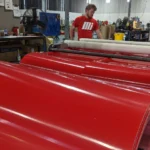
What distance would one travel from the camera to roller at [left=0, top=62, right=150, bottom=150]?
2.26ft

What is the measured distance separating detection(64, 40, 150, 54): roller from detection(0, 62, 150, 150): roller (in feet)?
3.63

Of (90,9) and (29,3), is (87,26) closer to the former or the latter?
(90,9)

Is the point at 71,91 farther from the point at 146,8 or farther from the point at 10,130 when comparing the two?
the point at 146,8

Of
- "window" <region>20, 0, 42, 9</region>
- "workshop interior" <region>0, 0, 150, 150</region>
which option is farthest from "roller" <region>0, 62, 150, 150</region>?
"window" <region>20, 0, 42, 9</region>

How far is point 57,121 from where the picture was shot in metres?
0.79

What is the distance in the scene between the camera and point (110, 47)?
6.79 feet

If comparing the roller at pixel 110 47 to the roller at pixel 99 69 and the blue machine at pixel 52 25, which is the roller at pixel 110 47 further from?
the blue machine at pixel 52 25

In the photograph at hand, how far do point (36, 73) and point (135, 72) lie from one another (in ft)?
2.17

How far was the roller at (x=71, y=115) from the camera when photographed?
689 mm

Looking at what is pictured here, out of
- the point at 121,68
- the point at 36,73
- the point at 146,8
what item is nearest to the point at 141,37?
the point at 146,8

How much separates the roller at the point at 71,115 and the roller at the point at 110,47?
1106mm

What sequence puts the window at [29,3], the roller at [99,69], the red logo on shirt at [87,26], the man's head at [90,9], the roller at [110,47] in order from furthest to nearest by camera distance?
the window at [29,3]
the red logo on shirt at [87,26]
the man's head at [90,9]
the roller at [110,47]
the roller at [99,69]

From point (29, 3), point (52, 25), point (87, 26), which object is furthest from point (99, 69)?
point (29, 3)

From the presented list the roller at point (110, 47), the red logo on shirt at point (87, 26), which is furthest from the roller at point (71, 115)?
the red logo on shirt at point (87, 26)
